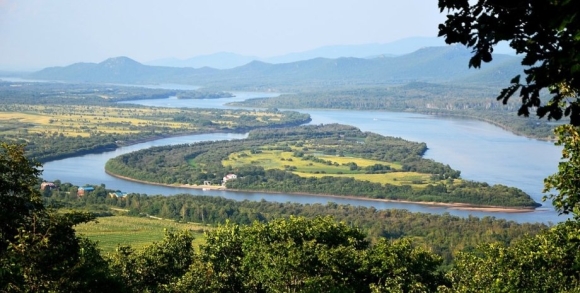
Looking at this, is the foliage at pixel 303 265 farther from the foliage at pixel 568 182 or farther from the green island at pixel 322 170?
the green island at pixel 322 170

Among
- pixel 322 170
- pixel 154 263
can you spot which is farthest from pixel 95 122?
pixel 154 263

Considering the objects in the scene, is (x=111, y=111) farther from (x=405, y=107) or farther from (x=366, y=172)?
(x=366, y=172)

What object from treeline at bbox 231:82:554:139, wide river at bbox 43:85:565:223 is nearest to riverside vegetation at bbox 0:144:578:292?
wide river at bbox 43:85:565:223

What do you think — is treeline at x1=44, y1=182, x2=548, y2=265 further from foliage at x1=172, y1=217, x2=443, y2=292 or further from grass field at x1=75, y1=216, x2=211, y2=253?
foliage at x1=172, y1=217, x2=443, y2=292

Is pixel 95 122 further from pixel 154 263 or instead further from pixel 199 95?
pixel 154 263

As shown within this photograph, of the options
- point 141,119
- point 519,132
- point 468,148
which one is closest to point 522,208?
point 468,148
